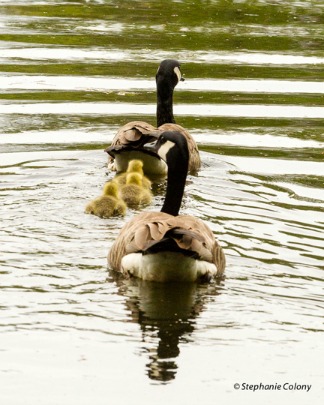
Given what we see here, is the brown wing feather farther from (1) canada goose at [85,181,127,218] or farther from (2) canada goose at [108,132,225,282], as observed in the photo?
(1) canada goose at [85,181,127,218]

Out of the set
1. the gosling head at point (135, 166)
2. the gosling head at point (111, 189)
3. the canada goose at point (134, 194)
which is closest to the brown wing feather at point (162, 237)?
the gosling head at point (111, 189)

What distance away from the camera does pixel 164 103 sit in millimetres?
15445

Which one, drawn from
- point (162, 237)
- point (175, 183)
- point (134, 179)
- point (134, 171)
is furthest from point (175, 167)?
point (134, 171)

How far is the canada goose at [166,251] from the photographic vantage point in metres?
9.13

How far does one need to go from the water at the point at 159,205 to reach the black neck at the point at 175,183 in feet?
1.92

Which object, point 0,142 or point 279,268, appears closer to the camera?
point 279,268

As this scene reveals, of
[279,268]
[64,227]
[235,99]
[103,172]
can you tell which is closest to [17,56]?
[235,99]

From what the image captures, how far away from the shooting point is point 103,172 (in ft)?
45.6

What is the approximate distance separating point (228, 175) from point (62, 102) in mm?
4425

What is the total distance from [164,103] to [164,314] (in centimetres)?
679

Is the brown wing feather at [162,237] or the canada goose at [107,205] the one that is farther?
the canada goose at [107,205]

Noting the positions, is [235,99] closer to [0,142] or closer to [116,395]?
[0,142]

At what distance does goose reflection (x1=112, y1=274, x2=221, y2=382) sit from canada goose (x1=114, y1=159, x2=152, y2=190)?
342 centimetres

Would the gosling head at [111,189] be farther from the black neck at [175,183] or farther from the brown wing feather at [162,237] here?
the brown wing feather at [162,237]
